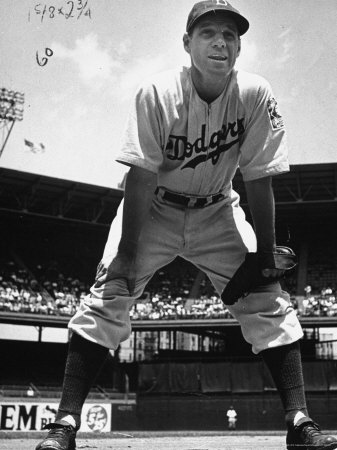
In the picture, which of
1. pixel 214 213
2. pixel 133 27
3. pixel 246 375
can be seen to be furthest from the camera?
pixel 246 375

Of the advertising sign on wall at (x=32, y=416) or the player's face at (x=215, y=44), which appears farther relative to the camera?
the advertising sign on wall at (x=32, y=416)

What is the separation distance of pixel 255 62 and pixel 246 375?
10805mm

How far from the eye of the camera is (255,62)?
11.3 m

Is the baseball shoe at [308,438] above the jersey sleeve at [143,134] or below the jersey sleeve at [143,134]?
below

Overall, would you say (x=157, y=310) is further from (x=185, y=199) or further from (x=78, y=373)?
(x=78, y=373)

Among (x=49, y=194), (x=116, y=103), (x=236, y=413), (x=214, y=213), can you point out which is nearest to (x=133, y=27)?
(x=116, y=103)

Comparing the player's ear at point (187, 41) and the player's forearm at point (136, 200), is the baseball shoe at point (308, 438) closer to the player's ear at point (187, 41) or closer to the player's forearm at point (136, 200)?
the player's forearm at point (136, 200)

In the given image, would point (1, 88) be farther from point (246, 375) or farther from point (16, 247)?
point (246, 375)

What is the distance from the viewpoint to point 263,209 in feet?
9.61

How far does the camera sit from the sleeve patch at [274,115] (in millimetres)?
2910

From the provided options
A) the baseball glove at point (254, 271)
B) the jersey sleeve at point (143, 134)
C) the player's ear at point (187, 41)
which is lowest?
the baseball glove at point (254, 271)

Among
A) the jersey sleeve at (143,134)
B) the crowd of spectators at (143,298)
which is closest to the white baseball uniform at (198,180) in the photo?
the jersey sleeve at (143,134)

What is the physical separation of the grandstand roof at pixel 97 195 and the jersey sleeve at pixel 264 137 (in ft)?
59.9

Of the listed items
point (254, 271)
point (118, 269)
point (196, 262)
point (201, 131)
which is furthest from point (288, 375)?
point (201, 131)
